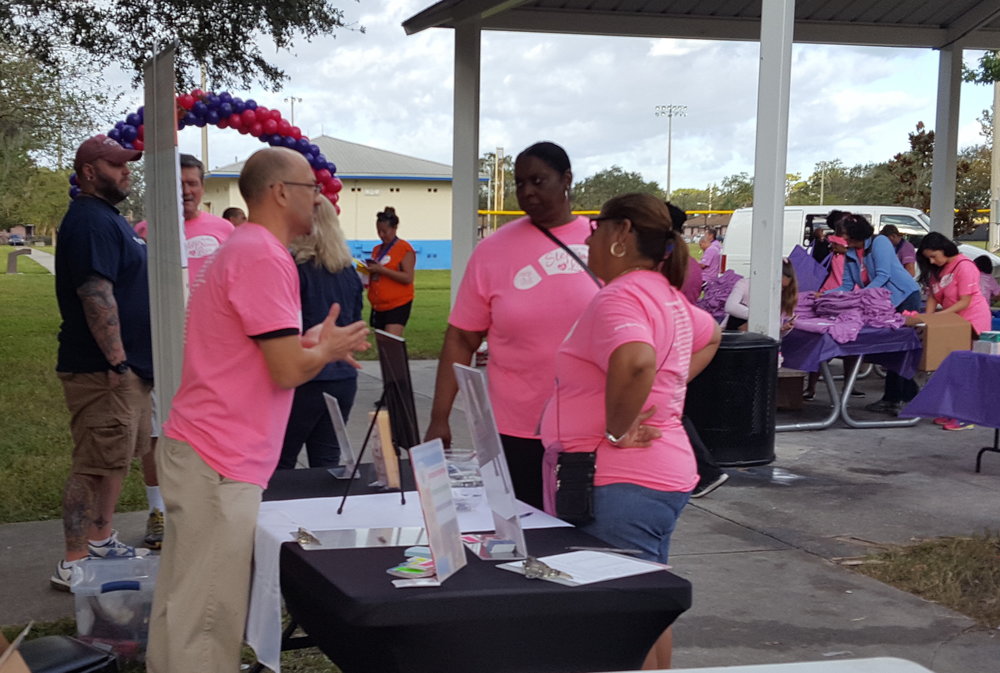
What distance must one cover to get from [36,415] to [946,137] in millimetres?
11070

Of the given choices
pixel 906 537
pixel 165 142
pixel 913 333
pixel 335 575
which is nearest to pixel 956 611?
pixel 906 537

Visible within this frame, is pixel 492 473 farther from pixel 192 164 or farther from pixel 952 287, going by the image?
pixel 952 287

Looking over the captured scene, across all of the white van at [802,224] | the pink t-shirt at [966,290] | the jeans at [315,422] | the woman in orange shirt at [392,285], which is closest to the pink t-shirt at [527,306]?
the jeans at [315,422]

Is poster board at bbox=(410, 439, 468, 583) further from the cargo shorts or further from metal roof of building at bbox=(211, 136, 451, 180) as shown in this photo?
metal roof of building at bbox=(211, 136, 451, 180)

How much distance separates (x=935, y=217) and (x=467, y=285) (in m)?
12.0

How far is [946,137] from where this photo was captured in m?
14.1

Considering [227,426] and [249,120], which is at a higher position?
[249,120]

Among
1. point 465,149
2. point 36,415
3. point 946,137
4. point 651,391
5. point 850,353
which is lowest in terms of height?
point 36,415

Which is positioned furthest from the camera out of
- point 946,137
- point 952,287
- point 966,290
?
point 946,137

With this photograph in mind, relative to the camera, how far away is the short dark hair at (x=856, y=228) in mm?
10766

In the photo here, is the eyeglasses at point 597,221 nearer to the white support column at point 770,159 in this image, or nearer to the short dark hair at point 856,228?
the white support column at point 770,159

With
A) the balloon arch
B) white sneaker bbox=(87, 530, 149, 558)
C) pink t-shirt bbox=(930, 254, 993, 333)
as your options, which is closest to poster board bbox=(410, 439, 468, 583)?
white sneaker bbox=(87, 530, 149, 558)

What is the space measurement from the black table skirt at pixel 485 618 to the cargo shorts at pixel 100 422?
2576 millimetres

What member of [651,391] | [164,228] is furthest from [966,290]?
[651,391]
